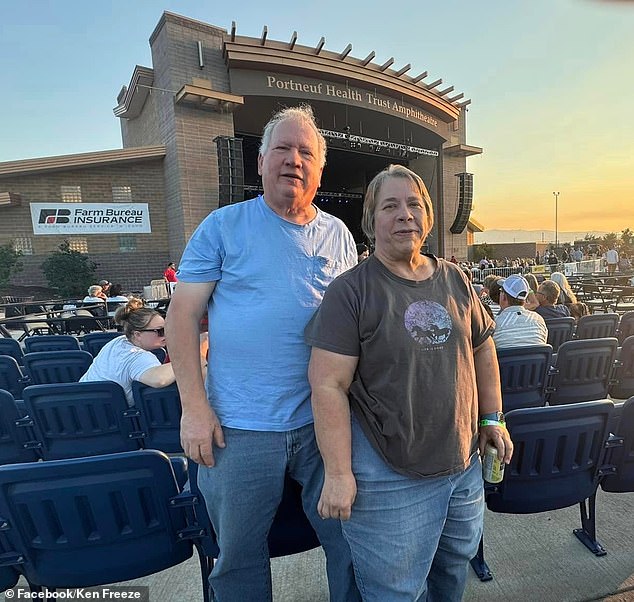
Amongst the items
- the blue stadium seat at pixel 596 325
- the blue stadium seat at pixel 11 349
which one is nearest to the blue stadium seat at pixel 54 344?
the blue stadium seat at pixel 11 349

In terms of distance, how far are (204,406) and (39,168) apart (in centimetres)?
1496

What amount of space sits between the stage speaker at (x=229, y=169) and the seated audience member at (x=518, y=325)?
37.7 ft

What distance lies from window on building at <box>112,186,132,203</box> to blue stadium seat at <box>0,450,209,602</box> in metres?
14.6

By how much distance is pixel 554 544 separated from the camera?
1972mm

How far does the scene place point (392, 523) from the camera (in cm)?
118

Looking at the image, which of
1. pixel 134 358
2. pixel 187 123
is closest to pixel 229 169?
pixel 187 123

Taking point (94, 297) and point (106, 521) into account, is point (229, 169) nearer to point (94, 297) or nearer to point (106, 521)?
point (94, 297)

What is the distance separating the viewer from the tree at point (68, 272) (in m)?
12.4

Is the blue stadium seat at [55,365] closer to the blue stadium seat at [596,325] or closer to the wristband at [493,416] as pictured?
the wristband at [493,416]

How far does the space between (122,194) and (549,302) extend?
1407 centimetres

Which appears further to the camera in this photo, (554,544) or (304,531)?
(554,544)

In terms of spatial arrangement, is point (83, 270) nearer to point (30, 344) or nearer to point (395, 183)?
point (30, 344)

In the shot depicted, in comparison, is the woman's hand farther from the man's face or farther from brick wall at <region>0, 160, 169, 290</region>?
brick wall at <region>0, 160, 169, 290</region>

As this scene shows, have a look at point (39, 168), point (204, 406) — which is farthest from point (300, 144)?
point (39, 168)
